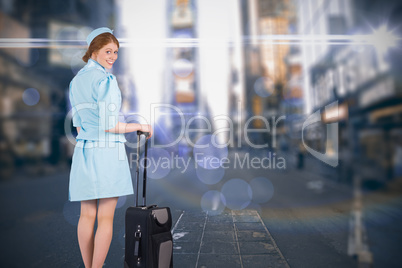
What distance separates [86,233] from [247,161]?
23.7m

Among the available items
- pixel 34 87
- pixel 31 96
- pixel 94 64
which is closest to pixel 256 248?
pixel 94 64

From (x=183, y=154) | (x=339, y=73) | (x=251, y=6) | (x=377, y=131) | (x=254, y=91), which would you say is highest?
(x=251, y=6)

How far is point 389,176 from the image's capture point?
524 inches

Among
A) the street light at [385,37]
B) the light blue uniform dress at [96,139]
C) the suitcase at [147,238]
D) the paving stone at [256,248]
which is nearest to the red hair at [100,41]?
the light blue uniform dress at [96,139]

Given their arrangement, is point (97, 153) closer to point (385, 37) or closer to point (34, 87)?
point (385, 37)

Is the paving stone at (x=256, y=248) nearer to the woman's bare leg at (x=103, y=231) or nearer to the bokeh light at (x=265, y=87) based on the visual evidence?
the woman's bare leg at (x=103, y=231)

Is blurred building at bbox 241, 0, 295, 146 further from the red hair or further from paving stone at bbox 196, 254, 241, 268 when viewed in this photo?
the red hair

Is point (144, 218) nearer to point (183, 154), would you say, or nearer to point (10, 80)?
point (10, 80)

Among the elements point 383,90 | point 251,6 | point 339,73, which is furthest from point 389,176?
point 251,6

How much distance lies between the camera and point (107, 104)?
74.6 inches

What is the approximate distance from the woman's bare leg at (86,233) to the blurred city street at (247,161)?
528mm

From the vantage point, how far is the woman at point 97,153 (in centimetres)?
191

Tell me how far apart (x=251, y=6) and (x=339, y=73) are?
54.9 metres

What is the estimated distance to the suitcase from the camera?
6.35ft
